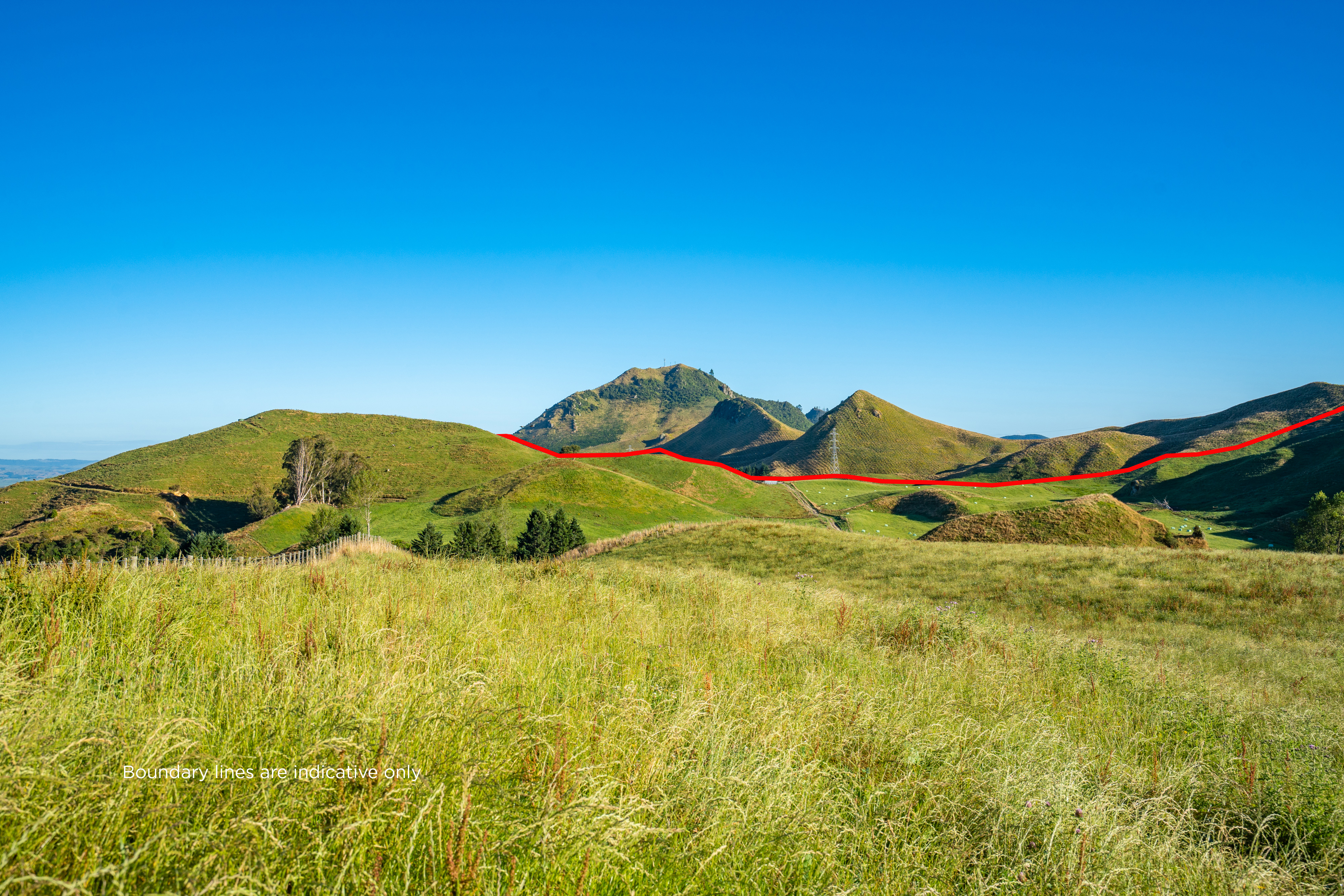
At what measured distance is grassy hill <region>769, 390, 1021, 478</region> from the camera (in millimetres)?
144875

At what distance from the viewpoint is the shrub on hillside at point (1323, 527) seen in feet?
111

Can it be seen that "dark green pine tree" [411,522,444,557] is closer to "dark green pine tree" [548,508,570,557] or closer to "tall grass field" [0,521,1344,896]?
"dark green pine tree" [548,508,570,557]

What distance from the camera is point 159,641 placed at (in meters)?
3.96

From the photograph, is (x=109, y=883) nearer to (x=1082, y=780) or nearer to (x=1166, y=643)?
(x=1082, y=780)

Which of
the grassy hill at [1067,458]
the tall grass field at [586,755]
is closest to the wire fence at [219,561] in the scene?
the tall grass field at [586,755]

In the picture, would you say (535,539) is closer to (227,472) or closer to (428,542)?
(428,542)

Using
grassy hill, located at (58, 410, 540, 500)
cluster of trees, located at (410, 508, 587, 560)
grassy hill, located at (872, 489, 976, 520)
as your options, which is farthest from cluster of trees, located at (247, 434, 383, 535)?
grassy hill, located at (872, 489, 976, 520)

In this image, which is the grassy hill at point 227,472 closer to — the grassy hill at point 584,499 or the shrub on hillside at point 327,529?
the shrub on hillside at point 327,529

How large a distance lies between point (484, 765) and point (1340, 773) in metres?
6.24

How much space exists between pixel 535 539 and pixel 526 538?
0.98m

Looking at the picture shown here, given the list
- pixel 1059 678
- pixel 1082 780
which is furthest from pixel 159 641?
pixel 1059 678

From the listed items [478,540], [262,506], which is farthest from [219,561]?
[262,506]

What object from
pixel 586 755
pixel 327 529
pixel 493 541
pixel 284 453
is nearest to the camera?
pixel 586 755

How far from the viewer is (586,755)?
2.98m
